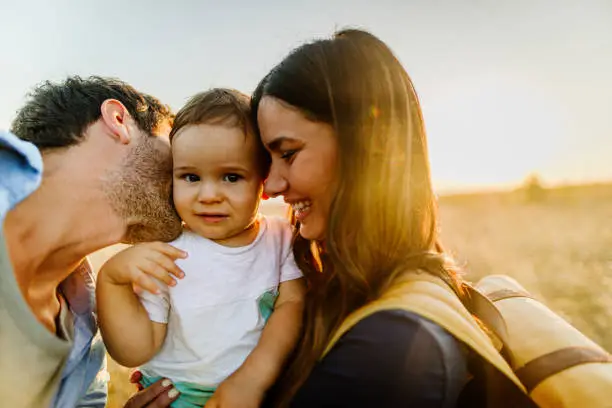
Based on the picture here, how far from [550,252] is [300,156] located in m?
13.2

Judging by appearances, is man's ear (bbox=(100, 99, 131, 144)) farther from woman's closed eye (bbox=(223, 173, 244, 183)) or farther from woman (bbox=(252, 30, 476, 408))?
woman (bbox=(252, 30, 476, 408))

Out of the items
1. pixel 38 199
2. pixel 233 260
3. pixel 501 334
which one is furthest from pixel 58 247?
pixel 501 334

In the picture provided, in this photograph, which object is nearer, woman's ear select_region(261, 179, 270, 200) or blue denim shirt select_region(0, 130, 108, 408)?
blue denim shirt select_region(0, 130, 108, 408)

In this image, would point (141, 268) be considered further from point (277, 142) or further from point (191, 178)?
point (277, 142)

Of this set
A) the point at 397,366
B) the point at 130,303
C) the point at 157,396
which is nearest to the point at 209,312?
the point at 130,303

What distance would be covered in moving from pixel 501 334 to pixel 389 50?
136 cm

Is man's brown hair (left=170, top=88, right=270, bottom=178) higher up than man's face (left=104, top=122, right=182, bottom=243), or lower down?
higher up

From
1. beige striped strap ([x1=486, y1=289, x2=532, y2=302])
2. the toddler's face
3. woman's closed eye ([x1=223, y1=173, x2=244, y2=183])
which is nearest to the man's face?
the toddler's face

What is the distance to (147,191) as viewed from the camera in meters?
2.94

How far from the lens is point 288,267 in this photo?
9.41ft

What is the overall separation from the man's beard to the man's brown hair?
0.69 feet

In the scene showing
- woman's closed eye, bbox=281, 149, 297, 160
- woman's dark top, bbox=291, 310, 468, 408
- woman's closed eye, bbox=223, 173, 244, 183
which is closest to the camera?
woman's dark top, bbox=291, 310, 468, 408

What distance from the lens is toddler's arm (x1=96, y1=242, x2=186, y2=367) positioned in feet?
8.30

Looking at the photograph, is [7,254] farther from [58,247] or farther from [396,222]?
[396,222]
